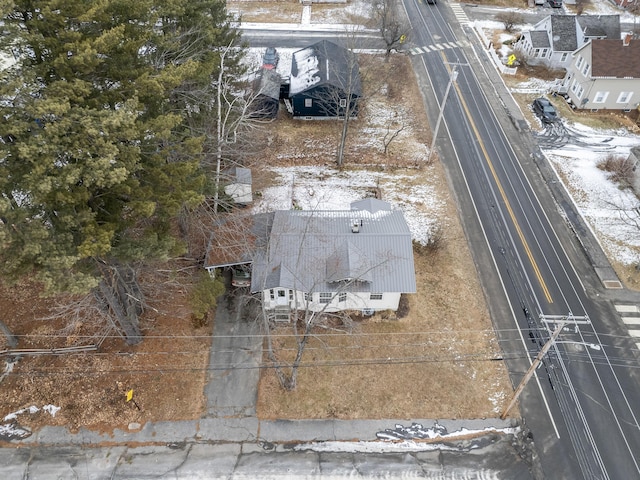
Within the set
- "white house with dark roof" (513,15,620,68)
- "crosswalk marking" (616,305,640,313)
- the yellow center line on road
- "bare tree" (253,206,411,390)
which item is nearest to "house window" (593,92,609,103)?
"white house with dark roof" (513,15,620,68)

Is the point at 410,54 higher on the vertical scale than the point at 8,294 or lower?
higher

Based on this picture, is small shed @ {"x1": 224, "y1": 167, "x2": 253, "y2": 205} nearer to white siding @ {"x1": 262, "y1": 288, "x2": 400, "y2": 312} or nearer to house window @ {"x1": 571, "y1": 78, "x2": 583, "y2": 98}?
white siding @ {"x1": 262, "y1": 288, "x2": 400, "y2": 312}

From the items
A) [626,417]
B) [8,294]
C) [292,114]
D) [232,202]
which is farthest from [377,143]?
[8,294]

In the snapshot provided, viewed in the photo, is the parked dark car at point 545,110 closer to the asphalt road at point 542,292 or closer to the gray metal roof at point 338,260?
the asphalt road at point 542,292

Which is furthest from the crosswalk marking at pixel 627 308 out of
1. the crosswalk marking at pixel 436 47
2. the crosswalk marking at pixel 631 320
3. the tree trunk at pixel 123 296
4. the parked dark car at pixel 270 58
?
the parked dark car at pixel 270 58

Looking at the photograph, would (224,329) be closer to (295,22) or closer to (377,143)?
(377,143)

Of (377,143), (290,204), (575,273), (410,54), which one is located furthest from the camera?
(410,54)
